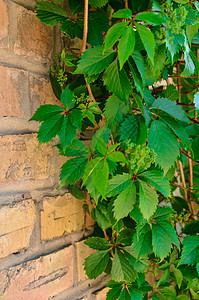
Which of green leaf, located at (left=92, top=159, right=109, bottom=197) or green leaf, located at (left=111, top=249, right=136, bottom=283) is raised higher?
green leaf, located at (left=92, top=159, right=109, bottom=197)

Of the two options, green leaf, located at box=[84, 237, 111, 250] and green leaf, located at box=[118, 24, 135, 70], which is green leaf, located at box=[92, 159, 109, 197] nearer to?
green leaf, located at box=[118, 24, 135, 70]

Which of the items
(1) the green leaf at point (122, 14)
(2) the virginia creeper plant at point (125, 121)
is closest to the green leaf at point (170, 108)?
(2) the virginia creeper plant at point (125, 121)

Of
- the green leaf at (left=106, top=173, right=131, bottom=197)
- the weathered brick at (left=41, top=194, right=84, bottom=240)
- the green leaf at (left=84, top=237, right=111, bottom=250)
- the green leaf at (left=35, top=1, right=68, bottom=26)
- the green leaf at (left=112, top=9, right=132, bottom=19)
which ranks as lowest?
the green leaf at (left=84, top=237, right=111, bottom=250)

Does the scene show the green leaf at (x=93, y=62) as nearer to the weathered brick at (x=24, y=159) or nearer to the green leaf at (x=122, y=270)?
the weathered brick at (x=24, y=159)

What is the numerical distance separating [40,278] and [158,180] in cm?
39


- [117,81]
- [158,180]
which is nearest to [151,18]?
[117,81]

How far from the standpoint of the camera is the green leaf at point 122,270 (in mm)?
797

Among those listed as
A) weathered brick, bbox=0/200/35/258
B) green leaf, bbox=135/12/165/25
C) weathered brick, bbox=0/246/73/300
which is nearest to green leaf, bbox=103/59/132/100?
green leaf, bbox=135/12/165/25

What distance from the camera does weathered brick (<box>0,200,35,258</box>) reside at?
0.69m

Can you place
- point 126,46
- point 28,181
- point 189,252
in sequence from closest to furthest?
point 126,46
point 28,181
point 189,252

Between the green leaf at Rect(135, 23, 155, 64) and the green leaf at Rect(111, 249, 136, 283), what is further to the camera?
the green leaf at Rect(111, 249, 136, 283)

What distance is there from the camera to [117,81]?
2.08ft

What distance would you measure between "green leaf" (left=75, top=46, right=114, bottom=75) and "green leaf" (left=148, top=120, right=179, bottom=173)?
17 centimetres

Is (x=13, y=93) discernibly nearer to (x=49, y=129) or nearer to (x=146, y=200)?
(x=49, y=129)
